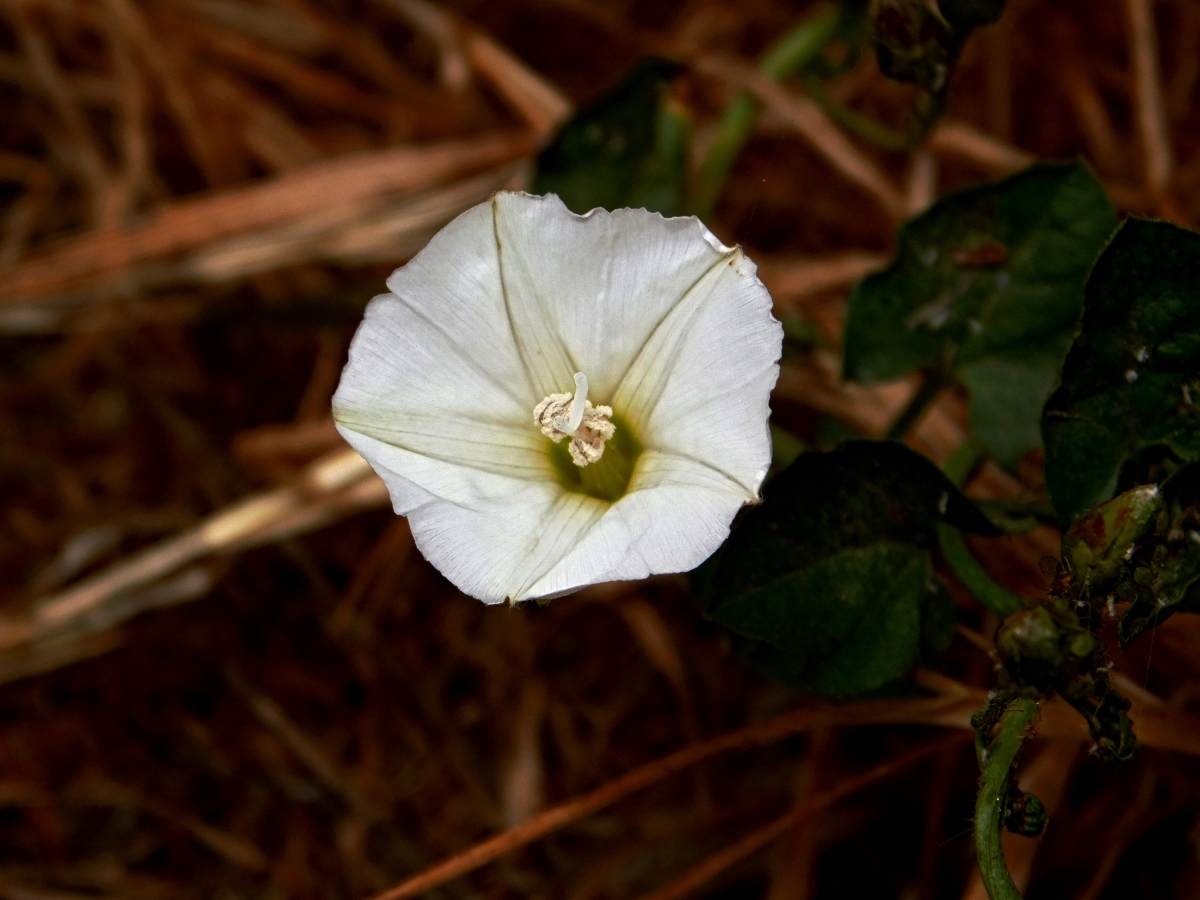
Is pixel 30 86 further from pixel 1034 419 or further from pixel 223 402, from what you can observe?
pixel 1034 419

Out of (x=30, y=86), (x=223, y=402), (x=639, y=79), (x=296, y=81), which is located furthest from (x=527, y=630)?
(x=30, y=86)

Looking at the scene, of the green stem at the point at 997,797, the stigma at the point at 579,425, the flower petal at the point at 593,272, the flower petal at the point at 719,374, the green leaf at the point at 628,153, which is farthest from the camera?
the green leaf at the point at 628,153

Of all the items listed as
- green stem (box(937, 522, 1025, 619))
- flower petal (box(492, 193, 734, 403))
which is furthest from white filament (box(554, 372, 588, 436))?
green stem (box(937, 522, 1025, 619))

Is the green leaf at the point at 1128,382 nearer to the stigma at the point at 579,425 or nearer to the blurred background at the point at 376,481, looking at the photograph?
the blurred background at the point at 376,481

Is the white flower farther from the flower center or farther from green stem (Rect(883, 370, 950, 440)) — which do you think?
green stem (Rect(883, 370, 950, 440))

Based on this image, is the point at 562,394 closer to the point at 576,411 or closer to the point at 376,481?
the point at 576,411

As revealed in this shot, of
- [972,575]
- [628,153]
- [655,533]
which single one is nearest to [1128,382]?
[972,575]

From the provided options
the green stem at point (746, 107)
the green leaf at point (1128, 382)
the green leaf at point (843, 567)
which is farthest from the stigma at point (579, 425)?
the green stem at point (746, 107)

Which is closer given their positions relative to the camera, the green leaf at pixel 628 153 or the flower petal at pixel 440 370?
the flower petal at pixel 440 370
